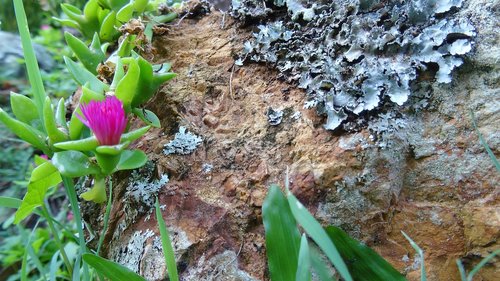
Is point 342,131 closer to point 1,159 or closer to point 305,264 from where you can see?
point 305,264

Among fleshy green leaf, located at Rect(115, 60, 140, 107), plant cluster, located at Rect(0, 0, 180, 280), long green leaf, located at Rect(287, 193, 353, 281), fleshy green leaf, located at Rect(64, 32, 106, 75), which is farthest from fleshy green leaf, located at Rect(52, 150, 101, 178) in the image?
long green leaf, located at Rect(287, 193, 353, 281)

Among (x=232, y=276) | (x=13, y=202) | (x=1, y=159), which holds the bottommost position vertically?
(x=1, y=159)

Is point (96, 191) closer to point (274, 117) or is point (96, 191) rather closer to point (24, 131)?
point (24, 131)

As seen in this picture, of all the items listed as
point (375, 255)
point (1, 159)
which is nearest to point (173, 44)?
point (375, 255)

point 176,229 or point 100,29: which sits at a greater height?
point 100,29

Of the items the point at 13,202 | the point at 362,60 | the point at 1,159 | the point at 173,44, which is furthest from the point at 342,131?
the point at 1,159

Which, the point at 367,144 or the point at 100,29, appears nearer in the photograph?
the point at 367,144

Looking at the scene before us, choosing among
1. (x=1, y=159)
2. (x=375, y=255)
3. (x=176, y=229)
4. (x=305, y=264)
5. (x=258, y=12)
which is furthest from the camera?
(x=1, y=159)

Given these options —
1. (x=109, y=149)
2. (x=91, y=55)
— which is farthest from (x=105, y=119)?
(x=91, y=55)

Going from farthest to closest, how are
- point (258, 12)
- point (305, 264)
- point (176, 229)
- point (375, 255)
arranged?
point (258, 12)
point (176, 229)
point (375, 255)
point (305, 264)
